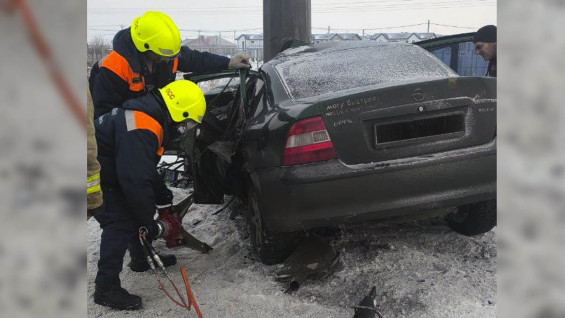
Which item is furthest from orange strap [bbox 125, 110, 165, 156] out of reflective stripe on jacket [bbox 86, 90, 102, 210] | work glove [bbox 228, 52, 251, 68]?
work glove [bbox 228, 52, 251, 68]

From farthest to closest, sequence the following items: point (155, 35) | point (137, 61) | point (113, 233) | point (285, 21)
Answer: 1. point (285, 21)
2. point (137, 61)
3. point (155, 35)
4. point (113, 233)

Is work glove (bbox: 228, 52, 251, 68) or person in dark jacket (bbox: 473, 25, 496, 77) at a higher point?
person in dark jacket (bbox: 473, 25, 496, 77)

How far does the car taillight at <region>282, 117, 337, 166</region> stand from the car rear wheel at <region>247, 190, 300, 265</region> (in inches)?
19.9

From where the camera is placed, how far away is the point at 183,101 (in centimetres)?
318

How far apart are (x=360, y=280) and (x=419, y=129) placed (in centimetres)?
98

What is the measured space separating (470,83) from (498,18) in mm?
2042

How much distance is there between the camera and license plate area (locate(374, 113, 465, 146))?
2656 millimetres

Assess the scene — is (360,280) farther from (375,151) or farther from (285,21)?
(285,21)

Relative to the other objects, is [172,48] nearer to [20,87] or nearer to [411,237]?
[411,237]

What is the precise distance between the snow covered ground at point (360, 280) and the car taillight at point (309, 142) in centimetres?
81

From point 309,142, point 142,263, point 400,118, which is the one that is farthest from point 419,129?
point 142,263

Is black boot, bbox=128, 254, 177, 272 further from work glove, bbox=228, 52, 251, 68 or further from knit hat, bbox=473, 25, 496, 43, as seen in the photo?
knit hat, bbox=473, 25, 496, 43

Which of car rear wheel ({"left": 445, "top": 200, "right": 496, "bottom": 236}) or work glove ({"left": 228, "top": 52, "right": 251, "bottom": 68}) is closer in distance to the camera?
car rear wheel ({"left": 445, "top": 200, "right": 496, "bottom": 236})

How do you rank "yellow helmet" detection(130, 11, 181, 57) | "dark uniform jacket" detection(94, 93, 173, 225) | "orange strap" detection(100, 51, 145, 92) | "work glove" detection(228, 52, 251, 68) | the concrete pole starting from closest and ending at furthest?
"dark uniform jacket" detection(94, 93, 173, 225), "yellow helmet" detection(130, 11, 181, 57), "orange strap" detection(100, 51, 145, 92), "work glove" detection(228, 52, 251, 68), the concrete pole
